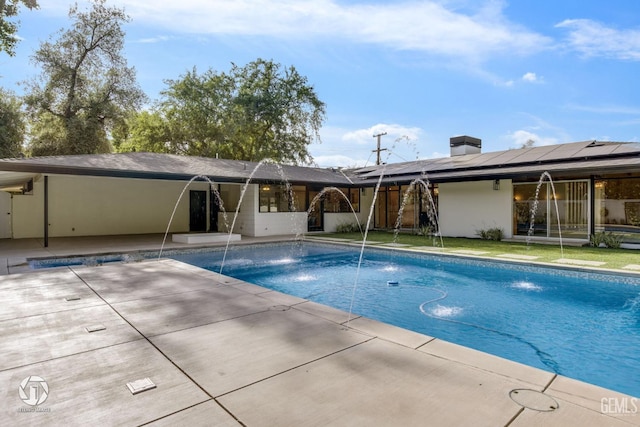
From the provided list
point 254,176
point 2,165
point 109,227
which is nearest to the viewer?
point 2,165

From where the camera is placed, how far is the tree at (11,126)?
1867 centimetres

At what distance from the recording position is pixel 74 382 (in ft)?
8.41

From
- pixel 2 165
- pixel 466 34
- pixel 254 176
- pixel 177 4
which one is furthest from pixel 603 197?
pixel 2 165

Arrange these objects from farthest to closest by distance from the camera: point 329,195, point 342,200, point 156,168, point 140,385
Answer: point 342,200, point 329,195, point 156,168, point 140,385

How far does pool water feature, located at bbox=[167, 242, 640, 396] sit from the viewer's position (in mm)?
4105

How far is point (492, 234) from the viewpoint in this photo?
43.8ft

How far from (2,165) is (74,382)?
28.0 feet

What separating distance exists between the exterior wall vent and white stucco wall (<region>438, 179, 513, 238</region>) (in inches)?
148

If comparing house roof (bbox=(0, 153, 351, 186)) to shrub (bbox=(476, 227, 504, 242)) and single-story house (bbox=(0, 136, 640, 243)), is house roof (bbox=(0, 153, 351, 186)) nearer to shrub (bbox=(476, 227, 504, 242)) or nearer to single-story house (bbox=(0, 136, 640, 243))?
single-story house (bbox=(0, 136, 640, 243))

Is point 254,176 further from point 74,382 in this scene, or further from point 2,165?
point 74,382

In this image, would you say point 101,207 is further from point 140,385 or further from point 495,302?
point 495,302

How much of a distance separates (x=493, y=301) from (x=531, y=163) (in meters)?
9.17

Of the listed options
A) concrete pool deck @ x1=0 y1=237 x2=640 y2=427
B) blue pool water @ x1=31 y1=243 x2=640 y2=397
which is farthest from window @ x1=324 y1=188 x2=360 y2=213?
concrete pool deck @ x1=0 y1=237 x2=640 y2=427

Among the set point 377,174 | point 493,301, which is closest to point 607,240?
point 493,301
